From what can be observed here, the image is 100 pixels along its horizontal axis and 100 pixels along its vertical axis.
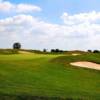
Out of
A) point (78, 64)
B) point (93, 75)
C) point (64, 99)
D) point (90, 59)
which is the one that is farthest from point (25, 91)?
point (90, 59)

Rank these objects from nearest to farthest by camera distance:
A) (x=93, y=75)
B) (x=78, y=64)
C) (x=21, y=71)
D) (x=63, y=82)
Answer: (x=63, y=82) → (x=21, y=71) → (x=93, y=75) → (x=78, y=64)

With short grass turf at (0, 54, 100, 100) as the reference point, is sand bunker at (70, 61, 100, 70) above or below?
above

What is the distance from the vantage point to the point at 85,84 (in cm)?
2473

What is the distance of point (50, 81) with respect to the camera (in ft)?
79.0

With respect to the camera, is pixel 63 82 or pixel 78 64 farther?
pixel 78 64

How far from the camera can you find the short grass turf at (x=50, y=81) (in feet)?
62.6

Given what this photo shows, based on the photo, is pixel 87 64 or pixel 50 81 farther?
pixel 87 64

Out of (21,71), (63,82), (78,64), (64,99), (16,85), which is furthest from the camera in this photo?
(78,64)

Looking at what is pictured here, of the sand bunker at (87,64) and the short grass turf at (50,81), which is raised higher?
the sand bunker at (87,64)

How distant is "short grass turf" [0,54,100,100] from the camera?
19078 millimetres

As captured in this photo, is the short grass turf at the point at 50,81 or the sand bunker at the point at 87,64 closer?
the short grass turf at the point at 50,81

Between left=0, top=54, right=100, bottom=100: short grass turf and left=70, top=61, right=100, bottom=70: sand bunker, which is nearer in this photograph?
left=0, top=54, right=100, bottom=100: short grass turf

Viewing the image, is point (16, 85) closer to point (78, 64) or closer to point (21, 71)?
point (21, 71)

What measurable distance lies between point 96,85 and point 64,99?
7.64m
